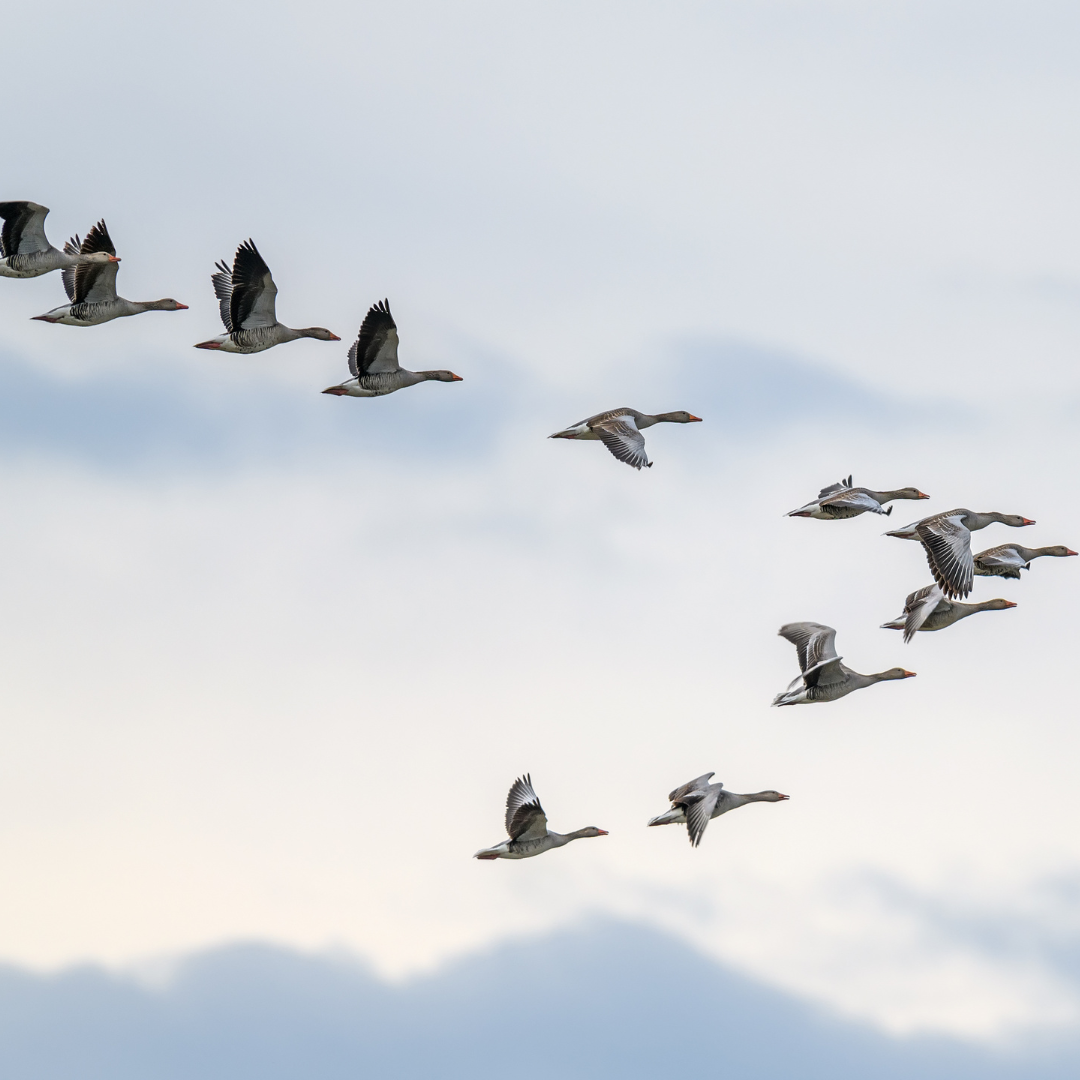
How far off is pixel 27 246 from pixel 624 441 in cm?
1307

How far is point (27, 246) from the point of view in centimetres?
3947

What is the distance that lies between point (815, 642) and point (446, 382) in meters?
10.9

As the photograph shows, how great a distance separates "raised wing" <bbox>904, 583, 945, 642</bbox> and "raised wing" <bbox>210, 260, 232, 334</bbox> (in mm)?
15765

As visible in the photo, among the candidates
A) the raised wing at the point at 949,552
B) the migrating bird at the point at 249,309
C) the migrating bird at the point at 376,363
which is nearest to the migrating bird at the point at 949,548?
the raised wing at the point at 949,552

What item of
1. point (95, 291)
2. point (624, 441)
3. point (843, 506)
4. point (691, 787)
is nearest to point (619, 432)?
point (624, 441)

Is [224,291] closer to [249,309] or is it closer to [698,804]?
[249,309]

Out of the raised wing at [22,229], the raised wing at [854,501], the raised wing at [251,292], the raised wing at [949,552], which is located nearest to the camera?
the raised wing at [949,552]

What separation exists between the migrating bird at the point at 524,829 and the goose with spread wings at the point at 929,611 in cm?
789

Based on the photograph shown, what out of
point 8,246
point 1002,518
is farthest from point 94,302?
point 1002,518

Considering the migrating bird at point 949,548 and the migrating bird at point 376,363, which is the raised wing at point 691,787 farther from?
the migrating bird at point 376,363

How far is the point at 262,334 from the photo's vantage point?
4194cm

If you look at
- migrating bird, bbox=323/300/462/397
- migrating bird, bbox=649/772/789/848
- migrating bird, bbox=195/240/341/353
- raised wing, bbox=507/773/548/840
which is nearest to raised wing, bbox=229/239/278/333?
migrating bird, bbox=195/240/341/353

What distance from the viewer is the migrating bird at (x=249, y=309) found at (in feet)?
134

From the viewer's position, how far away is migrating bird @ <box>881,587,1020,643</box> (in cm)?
3706
